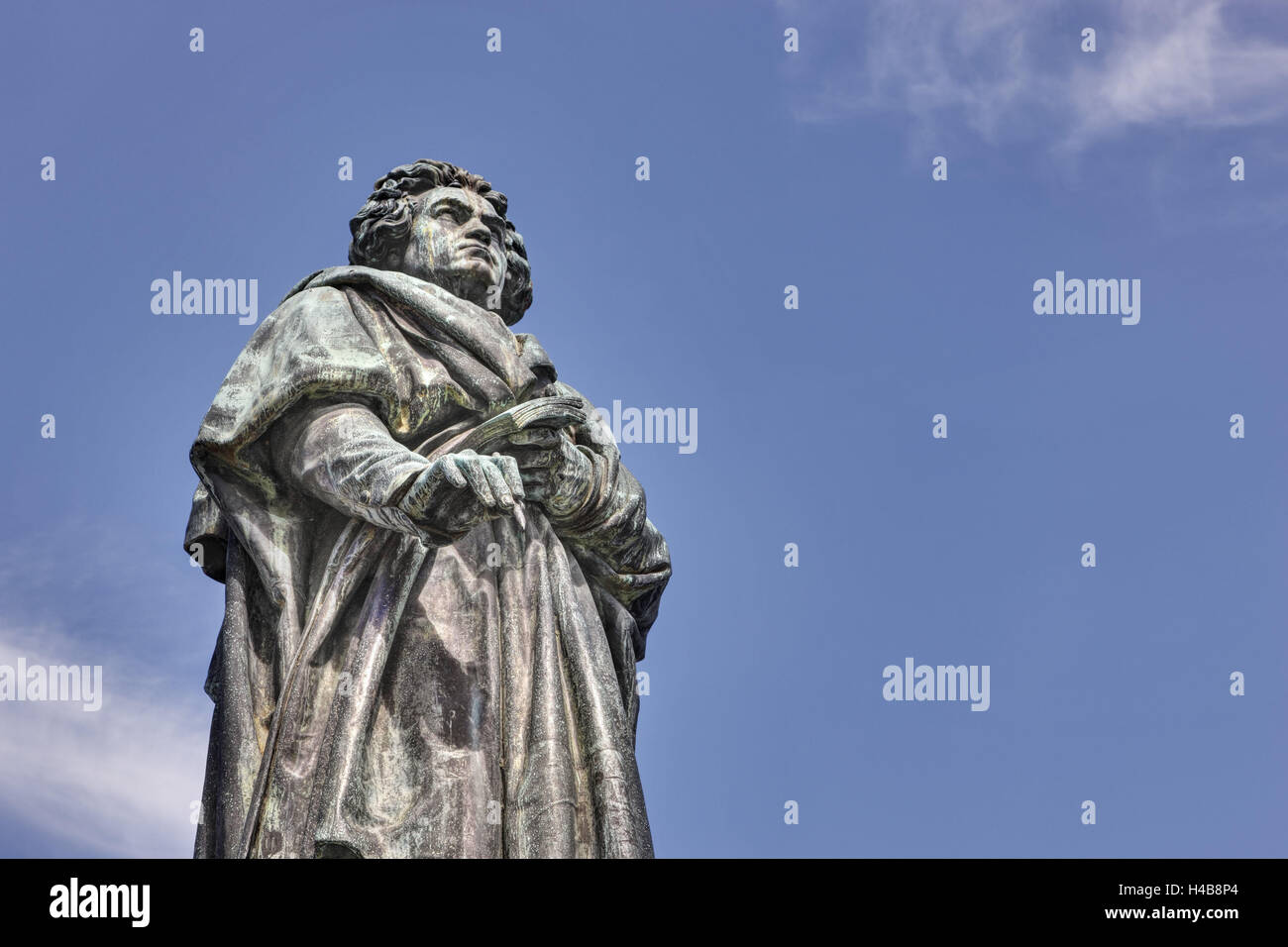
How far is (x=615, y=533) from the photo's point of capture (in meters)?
14.4

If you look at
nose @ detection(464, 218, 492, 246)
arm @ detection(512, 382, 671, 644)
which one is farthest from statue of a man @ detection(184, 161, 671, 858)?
nose @ detection(464, 218, 492, 246)

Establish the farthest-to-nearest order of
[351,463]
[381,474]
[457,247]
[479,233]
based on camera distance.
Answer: [479,233] < [457,247] < [351,463] < [381,474]

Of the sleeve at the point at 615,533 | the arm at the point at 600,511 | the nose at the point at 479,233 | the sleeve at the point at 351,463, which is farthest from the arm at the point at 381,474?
the nose at the point at 479,233

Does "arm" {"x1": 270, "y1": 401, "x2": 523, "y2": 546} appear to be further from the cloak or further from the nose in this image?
the nose

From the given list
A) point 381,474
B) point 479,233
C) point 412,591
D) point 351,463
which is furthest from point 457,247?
point 412,591

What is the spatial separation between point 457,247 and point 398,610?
3057 millimetres

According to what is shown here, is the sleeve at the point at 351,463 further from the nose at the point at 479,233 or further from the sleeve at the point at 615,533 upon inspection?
the nose at the point at 479,233

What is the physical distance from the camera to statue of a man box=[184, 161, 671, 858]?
12781 millimetres

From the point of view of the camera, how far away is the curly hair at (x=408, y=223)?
1549cm

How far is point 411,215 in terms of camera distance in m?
15.5

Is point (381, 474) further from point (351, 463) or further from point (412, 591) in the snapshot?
point (412, 591)

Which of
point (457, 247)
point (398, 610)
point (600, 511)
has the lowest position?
point (398, 610)

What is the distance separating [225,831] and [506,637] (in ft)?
6.35

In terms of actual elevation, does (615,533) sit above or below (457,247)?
below
